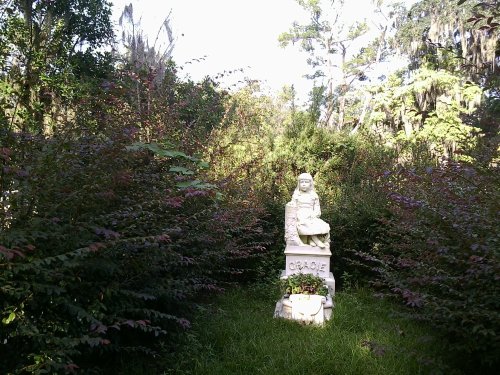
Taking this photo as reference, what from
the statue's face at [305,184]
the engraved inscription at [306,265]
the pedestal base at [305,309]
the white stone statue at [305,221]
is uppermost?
the statue's face at [305,184]

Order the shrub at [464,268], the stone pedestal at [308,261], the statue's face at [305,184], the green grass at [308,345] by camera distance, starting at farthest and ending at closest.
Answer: the statue's face at [305,184] → the stone pedestal at [308,261] → the green grass at [308,345] → the shrub at [464,268]

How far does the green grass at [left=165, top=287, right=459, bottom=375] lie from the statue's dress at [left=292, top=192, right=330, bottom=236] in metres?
1.18

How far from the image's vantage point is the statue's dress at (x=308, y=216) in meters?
6.72

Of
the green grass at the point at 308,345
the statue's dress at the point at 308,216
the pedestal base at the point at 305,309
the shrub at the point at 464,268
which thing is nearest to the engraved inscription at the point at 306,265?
the statue's dress at the point at 308,216

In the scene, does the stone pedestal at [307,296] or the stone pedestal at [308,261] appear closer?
the stone pedestal at [307,296]

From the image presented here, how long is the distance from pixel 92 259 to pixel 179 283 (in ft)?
3.12

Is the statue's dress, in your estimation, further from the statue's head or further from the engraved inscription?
the engraved inscription

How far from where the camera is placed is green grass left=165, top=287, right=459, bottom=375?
3.77 metres

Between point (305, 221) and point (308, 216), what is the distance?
0.11m

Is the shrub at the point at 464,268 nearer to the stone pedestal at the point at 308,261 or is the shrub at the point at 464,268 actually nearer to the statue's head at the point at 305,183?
the stone pedestal at the point at 308,261

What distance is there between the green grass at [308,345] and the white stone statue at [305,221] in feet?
3.69

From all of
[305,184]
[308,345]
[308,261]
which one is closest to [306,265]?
[308,261]

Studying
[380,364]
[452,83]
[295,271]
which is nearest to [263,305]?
[295,271]

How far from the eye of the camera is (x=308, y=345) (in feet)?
14.3
